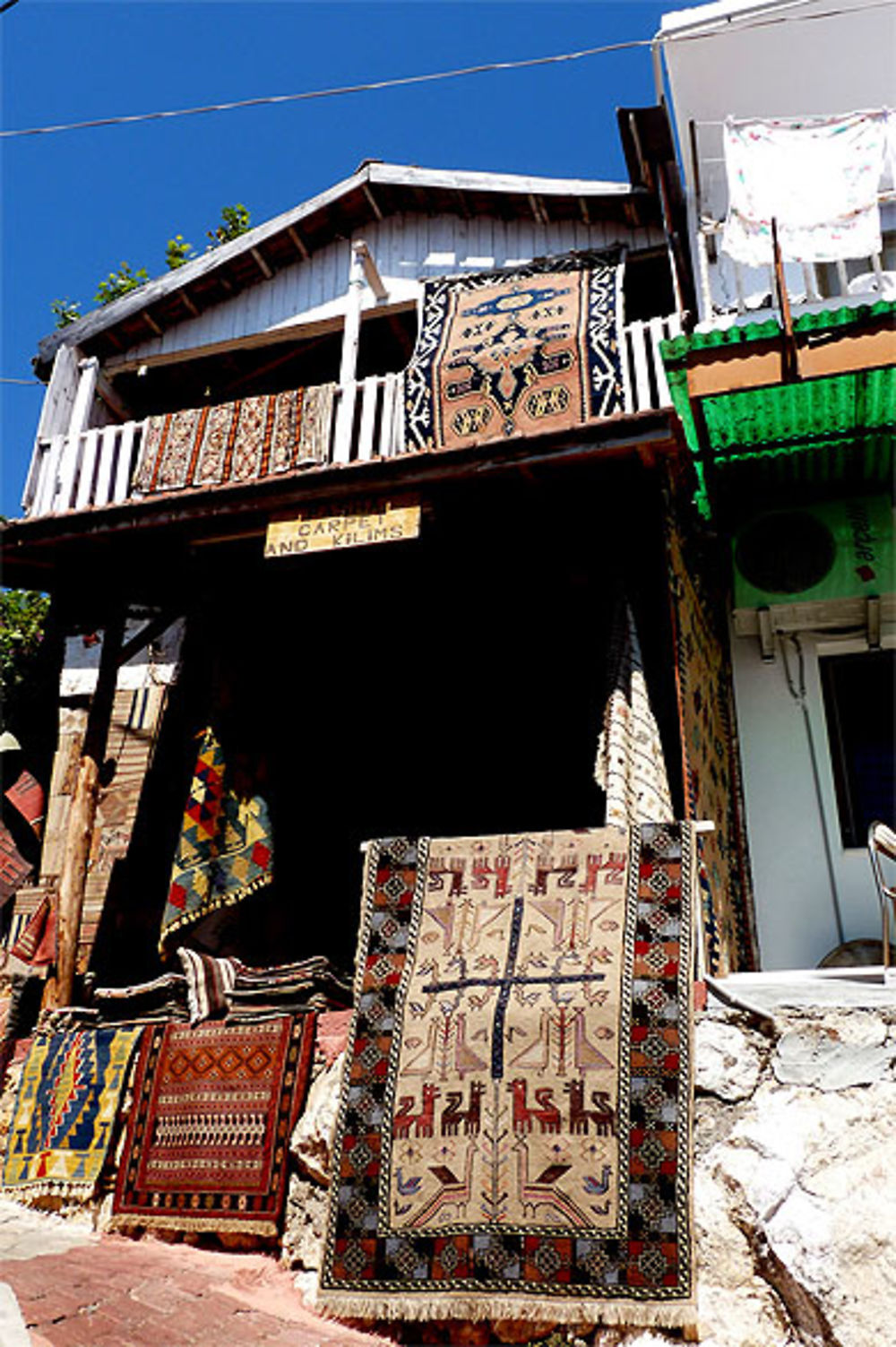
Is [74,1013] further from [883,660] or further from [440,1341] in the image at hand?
[883,660]

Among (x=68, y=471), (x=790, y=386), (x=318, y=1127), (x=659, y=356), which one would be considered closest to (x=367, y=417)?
(x=659, y=356)

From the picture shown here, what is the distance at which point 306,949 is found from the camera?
917cm

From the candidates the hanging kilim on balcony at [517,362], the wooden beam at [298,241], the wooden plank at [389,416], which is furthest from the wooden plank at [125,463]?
the wooden beam at [298,241]

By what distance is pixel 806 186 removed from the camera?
8133 millimetres

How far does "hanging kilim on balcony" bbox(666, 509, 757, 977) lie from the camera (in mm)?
6746

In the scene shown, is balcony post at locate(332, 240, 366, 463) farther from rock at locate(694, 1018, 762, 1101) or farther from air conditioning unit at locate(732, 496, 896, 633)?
rock at locate(694, 1018, 762, 1101)

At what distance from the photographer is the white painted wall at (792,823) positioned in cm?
780

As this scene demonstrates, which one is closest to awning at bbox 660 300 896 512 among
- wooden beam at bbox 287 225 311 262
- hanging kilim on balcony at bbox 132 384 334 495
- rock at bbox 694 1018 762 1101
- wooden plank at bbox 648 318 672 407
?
wooden plank at bbox 648 318 672 407

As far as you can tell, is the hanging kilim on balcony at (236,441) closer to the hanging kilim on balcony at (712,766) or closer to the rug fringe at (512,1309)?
the hanging kilim on balcony at (712,766)

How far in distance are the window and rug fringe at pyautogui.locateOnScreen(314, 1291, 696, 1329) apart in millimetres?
4025

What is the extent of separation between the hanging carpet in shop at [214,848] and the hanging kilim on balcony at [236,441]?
80.2 inches

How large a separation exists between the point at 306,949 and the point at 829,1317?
206 inches

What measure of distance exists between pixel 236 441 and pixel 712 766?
169 inches

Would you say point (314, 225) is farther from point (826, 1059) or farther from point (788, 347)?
point (826, 1059)
